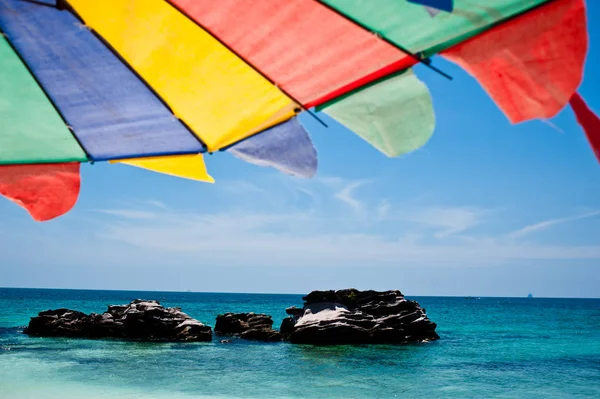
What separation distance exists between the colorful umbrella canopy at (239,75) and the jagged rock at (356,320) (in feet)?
86.3

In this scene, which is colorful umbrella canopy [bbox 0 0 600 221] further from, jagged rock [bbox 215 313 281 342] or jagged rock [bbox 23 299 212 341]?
jagged rock [bbox 215 313 281 342]

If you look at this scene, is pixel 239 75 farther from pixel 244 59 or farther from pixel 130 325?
pixel 130 325

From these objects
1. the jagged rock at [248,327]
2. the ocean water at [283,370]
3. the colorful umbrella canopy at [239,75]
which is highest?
the colorful umbrella canopy at [239,75]

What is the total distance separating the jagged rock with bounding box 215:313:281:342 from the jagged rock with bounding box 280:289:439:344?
1.11 meters

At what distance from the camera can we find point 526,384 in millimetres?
20047

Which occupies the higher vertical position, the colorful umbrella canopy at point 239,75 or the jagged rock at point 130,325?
the colorful umbrella canopy at point 239,75

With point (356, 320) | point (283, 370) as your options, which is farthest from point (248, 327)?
point (283, 370)

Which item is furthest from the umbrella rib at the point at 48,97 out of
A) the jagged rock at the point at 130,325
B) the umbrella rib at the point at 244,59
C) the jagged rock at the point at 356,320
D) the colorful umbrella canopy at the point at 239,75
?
the jagged rock at the point at 130,325

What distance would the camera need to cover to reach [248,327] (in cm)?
3394

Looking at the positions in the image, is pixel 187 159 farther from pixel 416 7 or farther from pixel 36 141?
pixel 416 7

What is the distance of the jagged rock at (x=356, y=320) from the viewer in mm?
28434

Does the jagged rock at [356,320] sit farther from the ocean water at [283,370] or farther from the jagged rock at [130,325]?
the jagged rock at [130,325]

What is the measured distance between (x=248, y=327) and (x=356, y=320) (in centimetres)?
851

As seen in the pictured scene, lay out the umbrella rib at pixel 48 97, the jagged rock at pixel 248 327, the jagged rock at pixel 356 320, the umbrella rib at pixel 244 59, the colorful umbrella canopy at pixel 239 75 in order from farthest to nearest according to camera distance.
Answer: the jagged rock at pixel 248 327, the jagged rock at pixel 356 320, the umbrella rib at pixel 48 97, the umbrella rib at pixel 244 59, the colorful umbrella canopy at pixel 239 75
